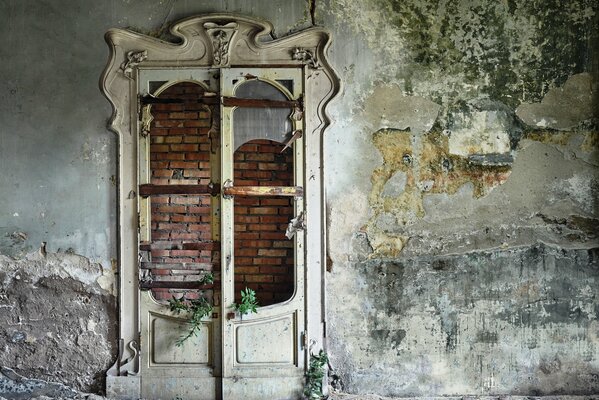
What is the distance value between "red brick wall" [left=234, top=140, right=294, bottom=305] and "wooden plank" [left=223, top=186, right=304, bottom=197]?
0.13m

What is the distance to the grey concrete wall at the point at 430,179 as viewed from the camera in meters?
4.34

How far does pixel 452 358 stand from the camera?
4379 millimetres

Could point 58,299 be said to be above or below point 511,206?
below

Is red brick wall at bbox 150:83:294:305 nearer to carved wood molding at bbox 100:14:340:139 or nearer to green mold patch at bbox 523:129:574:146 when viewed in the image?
carved wood molding at bbox 100:14:340:139

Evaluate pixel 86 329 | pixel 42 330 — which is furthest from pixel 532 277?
pixel 42 330

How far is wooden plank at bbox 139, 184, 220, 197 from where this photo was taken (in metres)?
4.33

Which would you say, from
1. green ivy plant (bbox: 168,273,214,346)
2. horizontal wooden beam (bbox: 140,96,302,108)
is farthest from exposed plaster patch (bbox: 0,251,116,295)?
horizontal wooden beam (bbox: 140,96,302,108)

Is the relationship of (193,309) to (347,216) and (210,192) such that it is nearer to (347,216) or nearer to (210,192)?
(210,192)

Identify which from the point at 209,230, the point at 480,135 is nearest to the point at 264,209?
the point at 209,230

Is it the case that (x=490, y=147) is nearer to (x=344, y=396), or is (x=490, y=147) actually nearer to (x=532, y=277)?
(x=532, y=277)

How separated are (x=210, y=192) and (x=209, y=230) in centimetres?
28

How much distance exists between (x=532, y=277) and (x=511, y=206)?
54 centimetres

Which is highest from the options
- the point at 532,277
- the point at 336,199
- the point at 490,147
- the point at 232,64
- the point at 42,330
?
the point at 232,64

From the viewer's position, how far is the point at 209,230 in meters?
4.39
